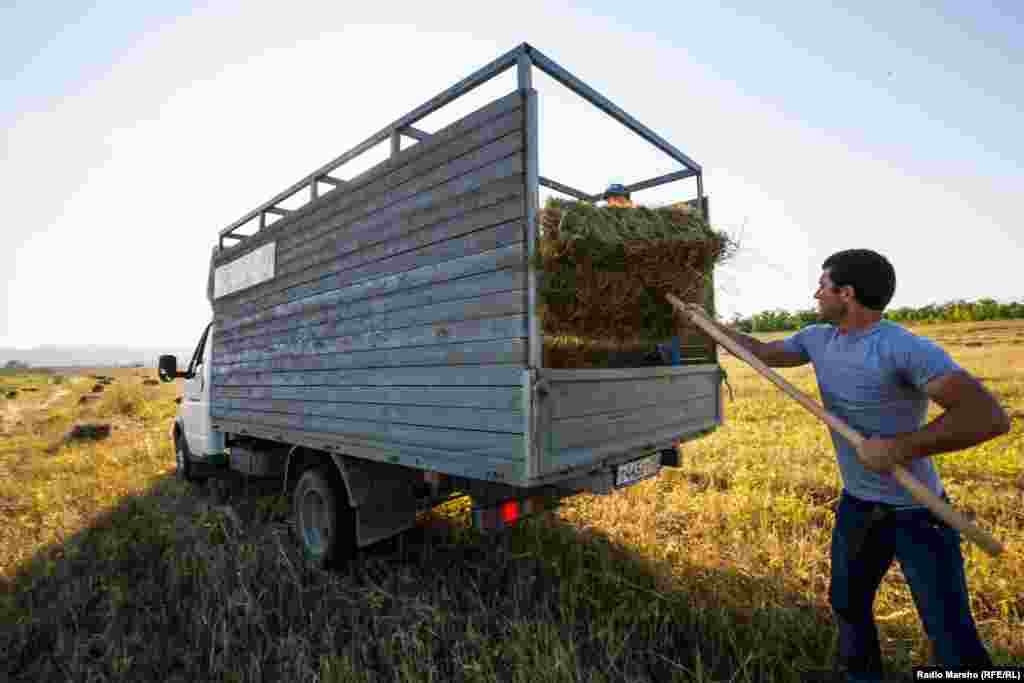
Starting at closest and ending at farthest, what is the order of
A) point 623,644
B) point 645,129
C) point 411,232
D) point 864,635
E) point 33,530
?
point 864,635 → point 623,644 → point 411,232 → point 645,129 → point 33,530

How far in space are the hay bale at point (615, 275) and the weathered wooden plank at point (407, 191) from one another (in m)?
0.39

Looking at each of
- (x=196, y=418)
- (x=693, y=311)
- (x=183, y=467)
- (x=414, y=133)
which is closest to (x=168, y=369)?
(x=196, y=418)

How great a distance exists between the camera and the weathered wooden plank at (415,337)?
99.7 inches

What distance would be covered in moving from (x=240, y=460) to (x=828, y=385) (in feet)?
17.7

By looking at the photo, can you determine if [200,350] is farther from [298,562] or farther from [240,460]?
[298,562]

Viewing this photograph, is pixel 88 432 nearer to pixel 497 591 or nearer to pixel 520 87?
pixel 497 591

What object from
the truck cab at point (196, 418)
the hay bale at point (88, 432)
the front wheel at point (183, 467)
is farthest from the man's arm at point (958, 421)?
the hay bale at point (88, 432)

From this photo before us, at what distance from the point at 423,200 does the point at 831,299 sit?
2.28 m

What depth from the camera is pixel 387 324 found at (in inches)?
131

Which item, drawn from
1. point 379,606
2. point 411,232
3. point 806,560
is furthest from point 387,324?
point 806,560

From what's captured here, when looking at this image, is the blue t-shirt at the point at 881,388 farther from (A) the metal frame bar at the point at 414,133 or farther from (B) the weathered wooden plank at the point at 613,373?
(A) the metal frame bar at the point at 414,133

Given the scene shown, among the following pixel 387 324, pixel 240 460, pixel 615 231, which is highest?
pixel 615 231

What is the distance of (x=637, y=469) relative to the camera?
10.8 feet

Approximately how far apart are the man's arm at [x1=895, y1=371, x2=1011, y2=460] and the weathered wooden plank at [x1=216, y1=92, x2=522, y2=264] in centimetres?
217
